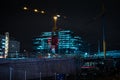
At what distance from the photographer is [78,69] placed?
62188 mm

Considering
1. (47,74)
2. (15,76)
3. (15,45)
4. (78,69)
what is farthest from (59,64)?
(15,45)

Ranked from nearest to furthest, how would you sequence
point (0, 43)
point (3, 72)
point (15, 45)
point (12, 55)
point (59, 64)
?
1. point (3, 72)
2. point (12, 55)
3. point (59, 64)
4. point (0, 43)
5. point (15, 45)

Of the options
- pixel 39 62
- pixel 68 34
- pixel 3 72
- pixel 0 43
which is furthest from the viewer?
pixel 68 34

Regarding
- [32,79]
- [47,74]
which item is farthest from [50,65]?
[32,79]

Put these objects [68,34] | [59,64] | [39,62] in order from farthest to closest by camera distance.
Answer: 1. [68,34]
2. [59,64]
3. [39,62]

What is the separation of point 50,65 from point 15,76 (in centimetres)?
1369

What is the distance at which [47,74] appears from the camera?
1676 inches

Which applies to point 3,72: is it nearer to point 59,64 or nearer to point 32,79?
point 32,79

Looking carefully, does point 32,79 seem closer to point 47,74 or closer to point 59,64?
point 47,74

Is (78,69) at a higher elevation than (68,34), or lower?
lower

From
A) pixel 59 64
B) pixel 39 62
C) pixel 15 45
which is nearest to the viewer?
pixel 39 62

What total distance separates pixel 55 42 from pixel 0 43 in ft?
410

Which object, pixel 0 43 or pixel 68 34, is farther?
pixel 68 34

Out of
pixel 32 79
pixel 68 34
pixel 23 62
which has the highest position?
pixel 68 34
